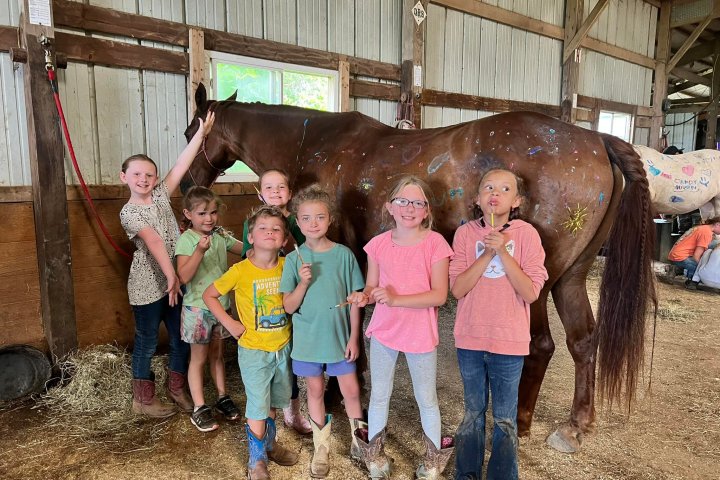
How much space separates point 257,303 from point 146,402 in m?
1.18

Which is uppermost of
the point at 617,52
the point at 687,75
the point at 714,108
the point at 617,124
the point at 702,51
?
the point at 702,51

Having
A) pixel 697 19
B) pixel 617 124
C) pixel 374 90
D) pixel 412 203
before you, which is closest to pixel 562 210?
pixel 412 203

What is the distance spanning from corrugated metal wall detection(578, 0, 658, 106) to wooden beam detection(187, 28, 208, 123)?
6350 millimetres

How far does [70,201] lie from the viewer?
325cm

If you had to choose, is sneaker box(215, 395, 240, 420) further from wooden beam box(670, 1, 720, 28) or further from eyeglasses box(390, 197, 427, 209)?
wooden beam box(670, 1, 720, 28)

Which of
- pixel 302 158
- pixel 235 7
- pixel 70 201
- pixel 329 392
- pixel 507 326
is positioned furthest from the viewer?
pixel 235 7

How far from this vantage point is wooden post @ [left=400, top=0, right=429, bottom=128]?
17.2ft

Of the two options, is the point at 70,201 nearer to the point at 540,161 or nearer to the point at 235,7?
the point at 235,7

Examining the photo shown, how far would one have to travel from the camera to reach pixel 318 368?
2057mm

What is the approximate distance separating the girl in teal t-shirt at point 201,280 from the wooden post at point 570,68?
21.5 ft

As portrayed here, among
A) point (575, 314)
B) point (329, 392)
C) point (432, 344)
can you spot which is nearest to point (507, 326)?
point (432, 344)

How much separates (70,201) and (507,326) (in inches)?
116

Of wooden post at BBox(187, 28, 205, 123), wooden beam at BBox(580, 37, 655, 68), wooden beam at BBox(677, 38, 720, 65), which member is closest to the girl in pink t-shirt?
wooden post at BBox(187, 28, 205, 123)

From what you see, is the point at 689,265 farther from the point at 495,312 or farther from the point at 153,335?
the point at 153,335
